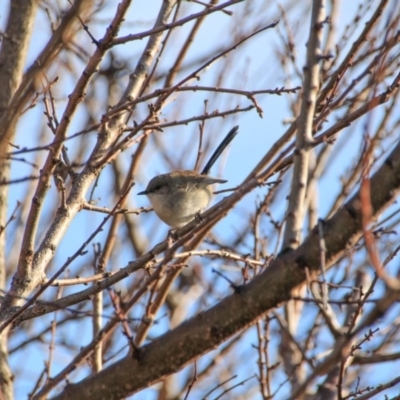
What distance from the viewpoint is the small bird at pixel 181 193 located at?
517cm

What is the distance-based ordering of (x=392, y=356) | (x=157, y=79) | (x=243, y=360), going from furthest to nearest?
(x=157, y=79)
(x=243, y=360)
(x=392, y=356)

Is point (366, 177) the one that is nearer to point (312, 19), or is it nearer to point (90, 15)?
point (312, 19)

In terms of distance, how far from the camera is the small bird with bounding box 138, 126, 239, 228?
5.17 m

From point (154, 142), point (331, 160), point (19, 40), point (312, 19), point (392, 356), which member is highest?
point (154, 142)

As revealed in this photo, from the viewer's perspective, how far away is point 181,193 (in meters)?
5.23

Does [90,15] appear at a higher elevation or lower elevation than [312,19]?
higher

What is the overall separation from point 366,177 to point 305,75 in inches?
17.4

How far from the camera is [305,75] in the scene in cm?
205

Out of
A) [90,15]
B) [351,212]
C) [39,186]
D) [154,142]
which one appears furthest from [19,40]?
[154,142]

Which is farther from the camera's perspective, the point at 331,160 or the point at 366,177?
the point at 331,160

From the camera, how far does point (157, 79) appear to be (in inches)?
268

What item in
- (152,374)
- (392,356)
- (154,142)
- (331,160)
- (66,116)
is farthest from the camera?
(154,142)

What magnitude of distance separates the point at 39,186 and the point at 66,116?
0.35 metres

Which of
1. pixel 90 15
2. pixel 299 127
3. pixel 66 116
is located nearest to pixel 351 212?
pixel 299 127
